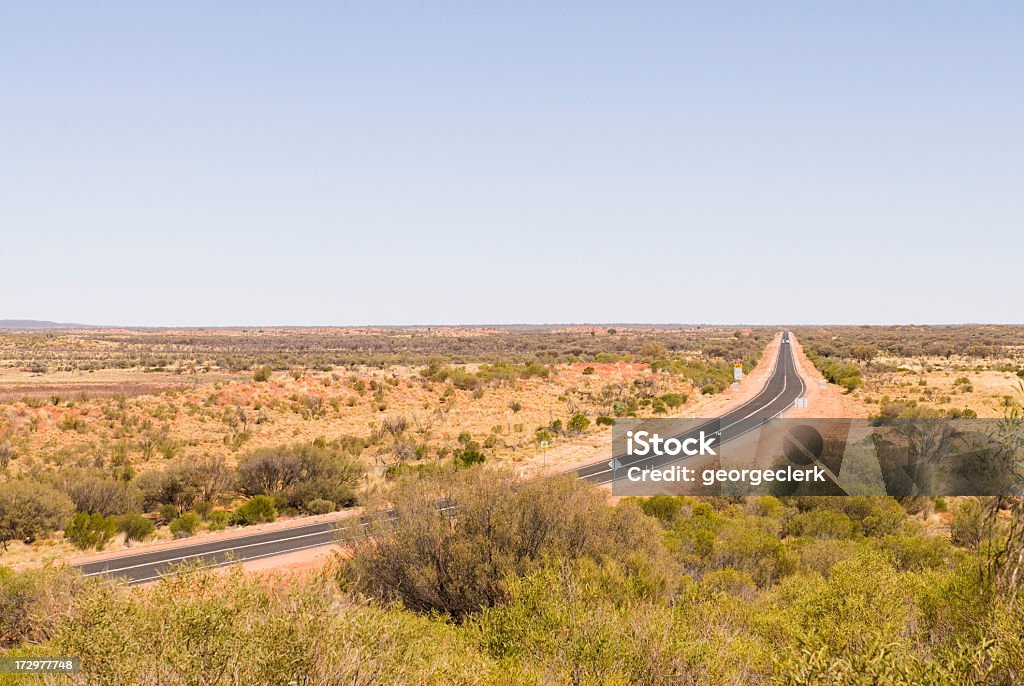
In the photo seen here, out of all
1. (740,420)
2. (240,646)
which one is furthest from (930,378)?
(240,646)

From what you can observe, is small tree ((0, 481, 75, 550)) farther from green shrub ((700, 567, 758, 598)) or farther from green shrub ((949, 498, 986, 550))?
green shrub ((949, 498, 986, 550))

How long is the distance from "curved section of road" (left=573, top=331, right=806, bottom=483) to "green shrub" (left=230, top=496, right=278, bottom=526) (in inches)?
535

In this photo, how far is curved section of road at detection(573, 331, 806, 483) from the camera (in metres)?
37.5

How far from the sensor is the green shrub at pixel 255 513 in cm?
2928

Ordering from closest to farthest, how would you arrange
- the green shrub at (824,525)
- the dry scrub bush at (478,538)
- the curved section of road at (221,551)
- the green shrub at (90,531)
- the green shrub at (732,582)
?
the dry scrub bush at (478,538), the green shrub at (732,582), the curved section of road at (221,551), the green shrub at (90,531), the green shrub at (824,525)

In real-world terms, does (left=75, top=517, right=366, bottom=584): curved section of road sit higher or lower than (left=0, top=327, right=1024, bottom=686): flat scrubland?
lower

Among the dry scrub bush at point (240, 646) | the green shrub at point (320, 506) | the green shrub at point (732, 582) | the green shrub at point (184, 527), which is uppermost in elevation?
the dry scrub bush at point (240, 646)

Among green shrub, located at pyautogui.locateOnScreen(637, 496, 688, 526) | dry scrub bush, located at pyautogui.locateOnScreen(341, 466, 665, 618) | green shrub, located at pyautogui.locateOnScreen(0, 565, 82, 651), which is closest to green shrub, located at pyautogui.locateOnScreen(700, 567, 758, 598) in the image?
dry scrub bush, located at pyautogui.locateOnScreen(341, 466, 665, 618)

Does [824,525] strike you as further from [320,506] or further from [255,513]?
[255,513]

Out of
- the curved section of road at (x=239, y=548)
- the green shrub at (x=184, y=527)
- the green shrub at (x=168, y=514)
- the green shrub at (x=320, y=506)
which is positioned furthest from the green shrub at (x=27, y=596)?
the green shrub at (x=320, y=506)

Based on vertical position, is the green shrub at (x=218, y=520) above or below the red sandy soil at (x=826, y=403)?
below

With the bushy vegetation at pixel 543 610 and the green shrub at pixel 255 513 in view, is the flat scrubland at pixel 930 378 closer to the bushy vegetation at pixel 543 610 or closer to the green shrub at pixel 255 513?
the bushy vegetation at pixel 543 610

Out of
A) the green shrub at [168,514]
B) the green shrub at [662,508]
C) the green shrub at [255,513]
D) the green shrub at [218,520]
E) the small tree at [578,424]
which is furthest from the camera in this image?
the small tree at [578,424]

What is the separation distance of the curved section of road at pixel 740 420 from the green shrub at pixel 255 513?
535 inches
